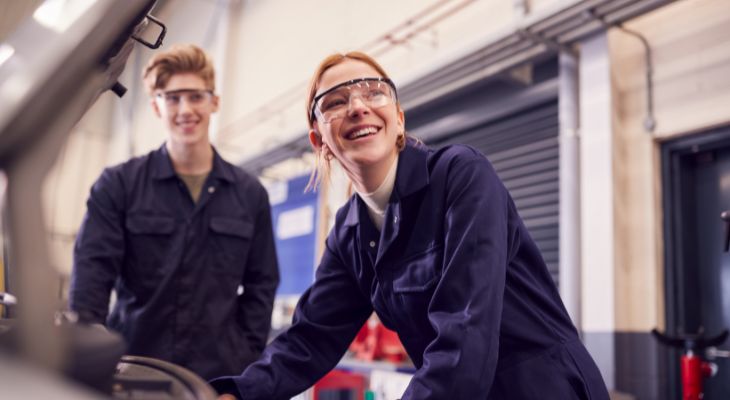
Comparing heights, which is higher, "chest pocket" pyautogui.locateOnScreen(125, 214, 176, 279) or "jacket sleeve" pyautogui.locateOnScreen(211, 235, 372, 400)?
"chest pocket" pyautogui.locateOnScreen(125, 214, 176, 279)

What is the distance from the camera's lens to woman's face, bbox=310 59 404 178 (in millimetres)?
1287

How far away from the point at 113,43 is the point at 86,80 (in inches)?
1.9

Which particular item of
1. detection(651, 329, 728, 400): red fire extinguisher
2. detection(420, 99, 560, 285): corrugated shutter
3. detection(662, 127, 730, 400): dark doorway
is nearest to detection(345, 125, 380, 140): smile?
detection(651, 329, 728, 400): red fire extinguisher

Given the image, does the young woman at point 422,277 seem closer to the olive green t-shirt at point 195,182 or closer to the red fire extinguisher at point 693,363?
the olive green t-shirt at point 195,182

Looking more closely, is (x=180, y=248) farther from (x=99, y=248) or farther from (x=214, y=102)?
(x=214, y=102)

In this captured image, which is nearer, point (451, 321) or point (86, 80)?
point (86, 80)

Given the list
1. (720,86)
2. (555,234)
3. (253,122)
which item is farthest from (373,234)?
(253,122)

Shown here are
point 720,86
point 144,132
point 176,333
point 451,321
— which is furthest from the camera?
point 144,132

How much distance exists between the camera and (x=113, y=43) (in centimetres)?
54

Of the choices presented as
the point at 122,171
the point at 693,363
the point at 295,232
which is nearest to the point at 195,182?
the point at 122,171

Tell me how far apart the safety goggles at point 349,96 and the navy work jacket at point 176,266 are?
2.69 feet

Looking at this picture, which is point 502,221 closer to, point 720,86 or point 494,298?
point 494,298

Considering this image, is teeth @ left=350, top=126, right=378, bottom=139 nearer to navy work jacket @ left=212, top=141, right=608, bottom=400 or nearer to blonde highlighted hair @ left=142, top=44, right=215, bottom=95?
navy work jacket @ left=212, top=141, right=608, bottom=400

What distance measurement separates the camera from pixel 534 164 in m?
3.84
